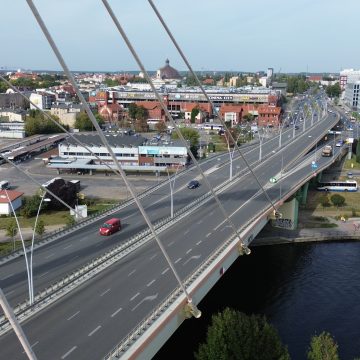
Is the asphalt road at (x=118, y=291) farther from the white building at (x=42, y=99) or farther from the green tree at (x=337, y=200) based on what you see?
the white building at (x=42, y=99)

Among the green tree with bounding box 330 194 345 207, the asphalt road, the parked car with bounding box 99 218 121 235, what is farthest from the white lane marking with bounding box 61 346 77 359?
the green tree with bounding box 330 194 345 207

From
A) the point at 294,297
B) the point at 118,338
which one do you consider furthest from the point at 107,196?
the point at 118,338

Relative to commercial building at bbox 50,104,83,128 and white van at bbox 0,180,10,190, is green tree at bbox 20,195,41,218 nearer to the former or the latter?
white van at bbox 0,180,10,190

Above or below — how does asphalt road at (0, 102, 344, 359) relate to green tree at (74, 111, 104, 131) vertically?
above

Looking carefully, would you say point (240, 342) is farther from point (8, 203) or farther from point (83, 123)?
point (83, 123)

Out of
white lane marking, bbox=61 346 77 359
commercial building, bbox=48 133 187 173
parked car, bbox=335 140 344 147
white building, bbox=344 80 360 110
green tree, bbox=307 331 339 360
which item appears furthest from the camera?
white building, bbox=344 80 360 110

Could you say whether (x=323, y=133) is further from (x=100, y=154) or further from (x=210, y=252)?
(x=210, y=252)

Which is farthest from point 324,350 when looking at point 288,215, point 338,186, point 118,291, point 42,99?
point 42,99
